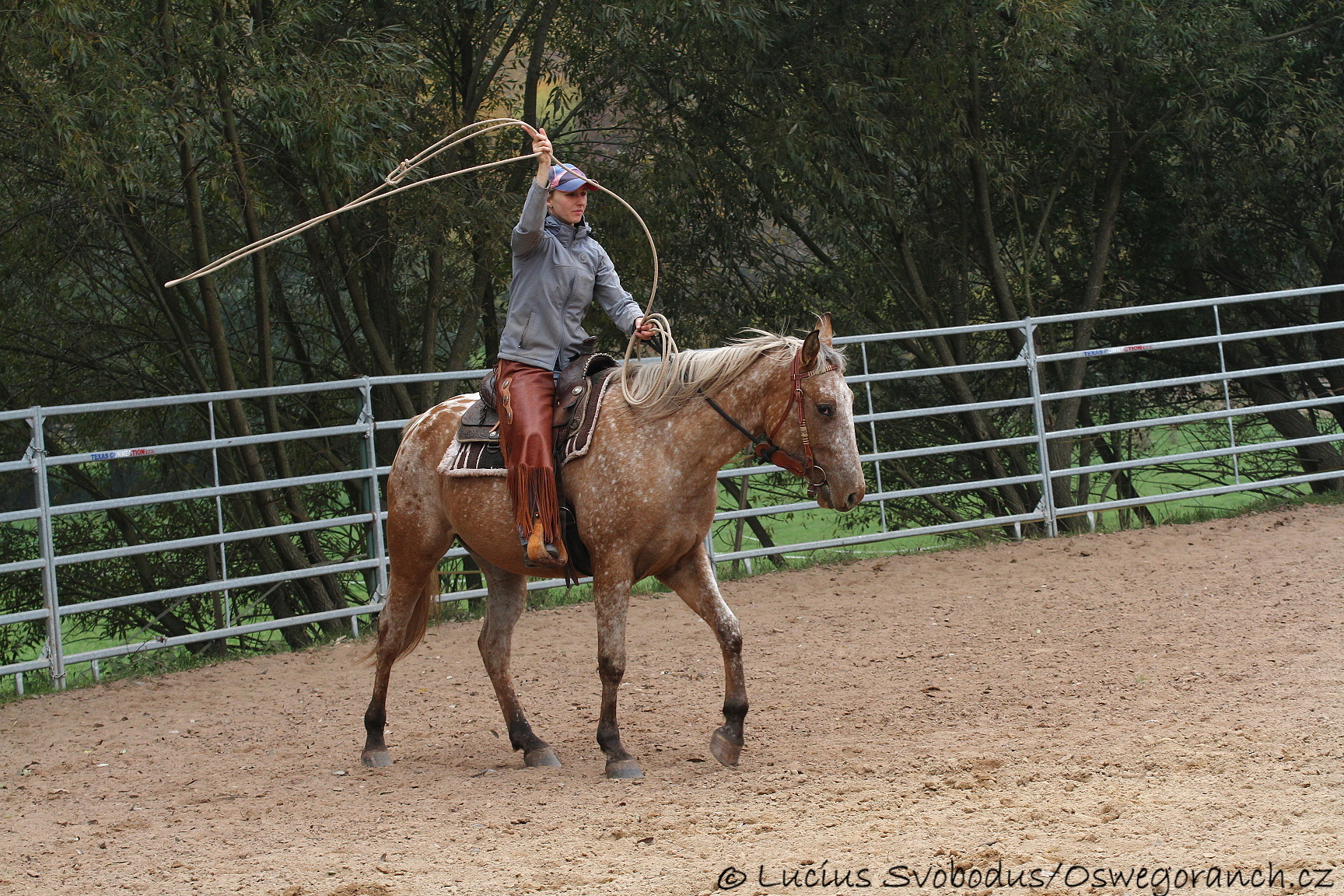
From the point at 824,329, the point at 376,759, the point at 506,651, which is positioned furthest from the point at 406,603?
the point at 824,329

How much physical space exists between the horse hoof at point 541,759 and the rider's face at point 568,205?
2.23 m

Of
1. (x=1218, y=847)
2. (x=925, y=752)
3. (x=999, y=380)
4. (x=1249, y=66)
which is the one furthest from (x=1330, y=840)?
(x=999, y=380)

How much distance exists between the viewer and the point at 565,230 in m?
4.87

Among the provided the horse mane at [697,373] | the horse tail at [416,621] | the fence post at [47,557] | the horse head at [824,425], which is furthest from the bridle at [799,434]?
the fence post at [47,557]

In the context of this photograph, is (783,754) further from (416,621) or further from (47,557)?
(47,557)

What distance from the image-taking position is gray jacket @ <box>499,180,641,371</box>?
191 inches

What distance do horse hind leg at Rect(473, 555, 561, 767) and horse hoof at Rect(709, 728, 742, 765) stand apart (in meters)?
0.72

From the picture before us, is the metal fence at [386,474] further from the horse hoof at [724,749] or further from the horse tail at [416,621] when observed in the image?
the horse hoof at [724,749]

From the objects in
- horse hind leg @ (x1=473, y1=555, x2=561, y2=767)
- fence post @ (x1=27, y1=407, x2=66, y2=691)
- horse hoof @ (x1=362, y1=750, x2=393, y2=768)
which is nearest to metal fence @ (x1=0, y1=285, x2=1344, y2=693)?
fence post @ (x1=27, y1=407, x2=66, y2=691)

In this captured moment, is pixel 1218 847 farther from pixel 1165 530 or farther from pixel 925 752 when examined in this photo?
pixel 1165 530

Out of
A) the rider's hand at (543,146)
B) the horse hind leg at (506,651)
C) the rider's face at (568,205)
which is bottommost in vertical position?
the horse hind leg at (506,651)

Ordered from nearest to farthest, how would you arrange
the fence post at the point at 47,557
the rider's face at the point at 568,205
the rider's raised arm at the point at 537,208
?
the rider's raised arm at the point at 537,208
the rider's face at the point at 568,205
the fence post at the point at 47,557

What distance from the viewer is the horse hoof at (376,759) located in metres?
5.07

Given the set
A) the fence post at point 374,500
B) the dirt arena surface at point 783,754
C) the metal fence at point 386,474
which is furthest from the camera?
the fence post at point 374,500
